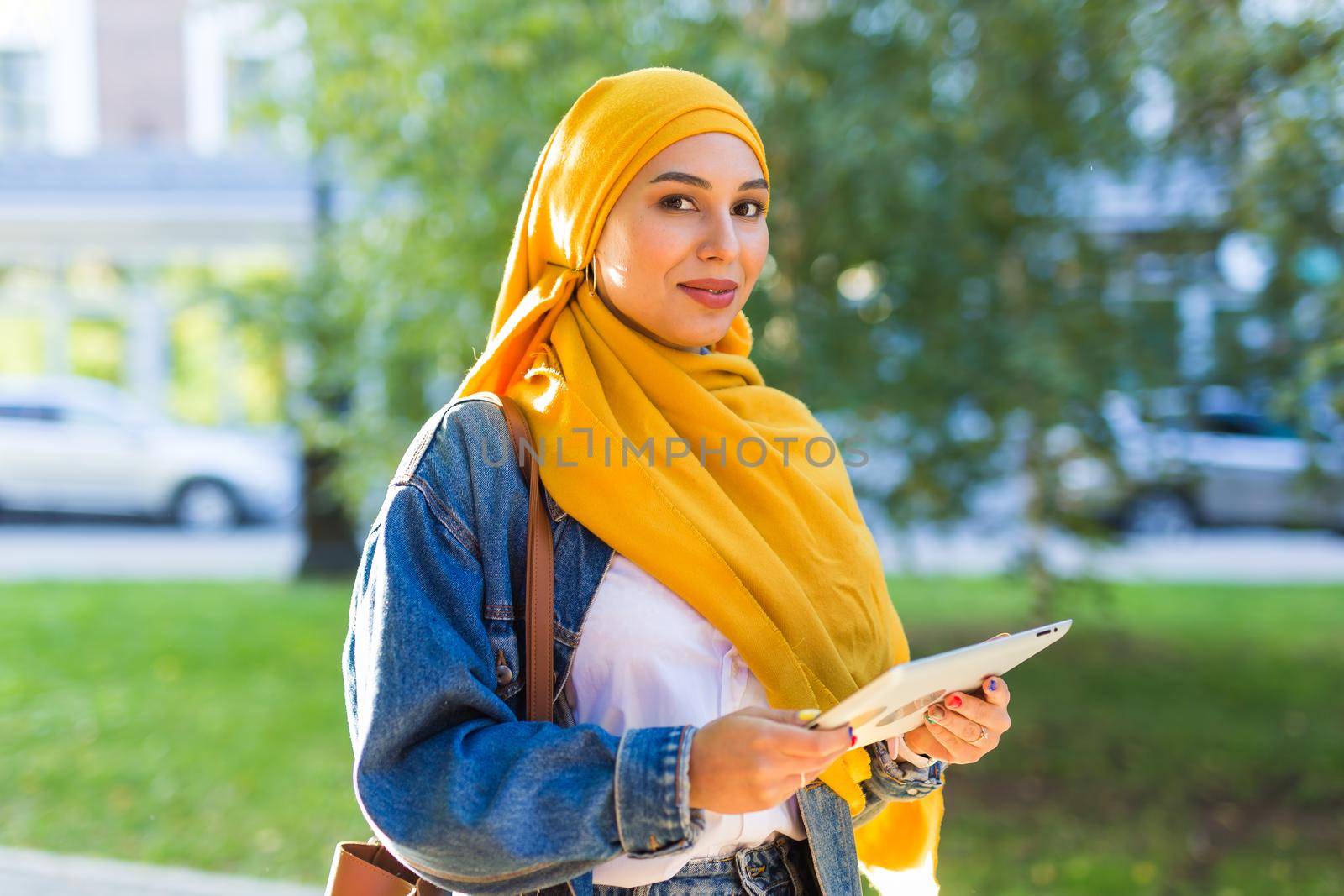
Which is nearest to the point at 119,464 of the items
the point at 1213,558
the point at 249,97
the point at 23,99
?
the point at 23,99

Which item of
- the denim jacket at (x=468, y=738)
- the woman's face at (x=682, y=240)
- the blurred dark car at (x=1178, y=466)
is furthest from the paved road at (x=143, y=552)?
the denim jacket at (x=468, y=738)

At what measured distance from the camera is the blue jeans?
157 cm

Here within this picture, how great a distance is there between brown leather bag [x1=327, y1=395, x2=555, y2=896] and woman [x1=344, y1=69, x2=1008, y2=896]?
2 cm

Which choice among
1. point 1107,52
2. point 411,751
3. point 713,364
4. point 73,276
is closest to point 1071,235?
point 1107,52

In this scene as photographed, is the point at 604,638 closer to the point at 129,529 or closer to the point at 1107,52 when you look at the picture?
the point at 1107,52

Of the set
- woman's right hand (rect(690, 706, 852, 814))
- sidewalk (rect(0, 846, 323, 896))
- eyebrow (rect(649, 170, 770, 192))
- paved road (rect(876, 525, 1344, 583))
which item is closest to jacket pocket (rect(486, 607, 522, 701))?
woman's right hand (rect(690, 706, 852, 814))

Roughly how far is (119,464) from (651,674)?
15.1m

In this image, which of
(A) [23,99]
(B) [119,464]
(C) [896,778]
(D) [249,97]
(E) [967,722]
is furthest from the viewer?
Result: (A) [23,99]

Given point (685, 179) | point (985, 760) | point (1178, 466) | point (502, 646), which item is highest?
point (685, 179)

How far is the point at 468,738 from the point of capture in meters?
1.37

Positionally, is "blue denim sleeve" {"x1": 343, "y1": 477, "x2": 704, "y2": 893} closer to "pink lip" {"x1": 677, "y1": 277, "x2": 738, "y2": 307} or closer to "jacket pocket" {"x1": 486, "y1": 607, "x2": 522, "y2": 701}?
"jacket pocket" {"x1": 486, "y1": 607, "x2": 522, "y2": 701}

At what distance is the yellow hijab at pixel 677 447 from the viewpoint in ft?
5.16

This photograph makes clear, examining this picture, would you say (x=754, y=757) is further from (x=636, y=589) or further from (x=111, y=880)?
(x=111, y=880)

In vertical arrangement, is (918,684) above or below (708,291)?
below
